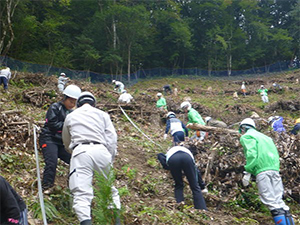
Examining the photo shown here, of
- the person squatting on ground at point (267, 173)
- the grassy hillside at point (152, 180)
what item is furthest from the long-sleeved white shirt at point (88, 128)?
the person squatting on ground at point (267, 173)

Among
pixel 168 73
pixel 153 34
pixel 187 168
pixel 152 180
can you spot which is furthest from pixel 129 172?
pixel 153 34

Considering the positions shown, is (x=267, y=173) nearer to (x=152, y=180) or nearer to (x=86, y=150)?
(x=152, y=180)

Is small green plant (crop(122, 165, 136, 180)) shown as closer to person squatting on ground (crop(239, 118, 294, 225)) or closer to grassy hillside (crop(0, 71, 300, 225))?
grassy hillside (crop(0, 71, 300, 225))

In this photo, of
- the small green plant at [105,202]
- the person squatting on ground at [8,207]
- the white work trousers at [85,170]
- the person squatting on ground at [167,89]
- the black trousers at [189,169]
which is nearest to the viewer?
the person squatting on ground at [8,207]

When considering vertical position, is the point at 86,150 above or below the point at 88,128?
below

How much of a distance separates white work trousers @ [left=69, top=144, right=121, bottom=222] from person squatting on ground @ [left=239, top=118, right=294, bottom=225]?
8.89 ft

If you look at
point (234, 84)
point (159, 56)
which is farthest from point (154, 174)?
point (159, 56)

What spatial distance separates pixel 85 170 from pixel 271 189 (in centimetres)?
324

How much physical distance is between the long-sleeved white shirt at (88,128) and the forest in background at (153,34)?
22182 mm

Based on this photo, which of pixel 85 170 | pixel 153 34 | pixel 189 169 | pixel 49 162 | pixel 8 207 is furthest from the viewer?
pixel 153 34

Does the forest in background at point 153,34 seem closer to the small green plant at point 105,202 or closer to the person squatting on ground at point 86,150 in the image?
the person squatting on ground at point 86,150

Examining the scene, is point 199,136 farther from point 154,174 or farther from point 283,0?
point 283,0

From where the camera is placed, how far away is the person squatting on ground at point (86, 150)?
3.47m

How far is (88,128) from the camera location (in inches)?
151
